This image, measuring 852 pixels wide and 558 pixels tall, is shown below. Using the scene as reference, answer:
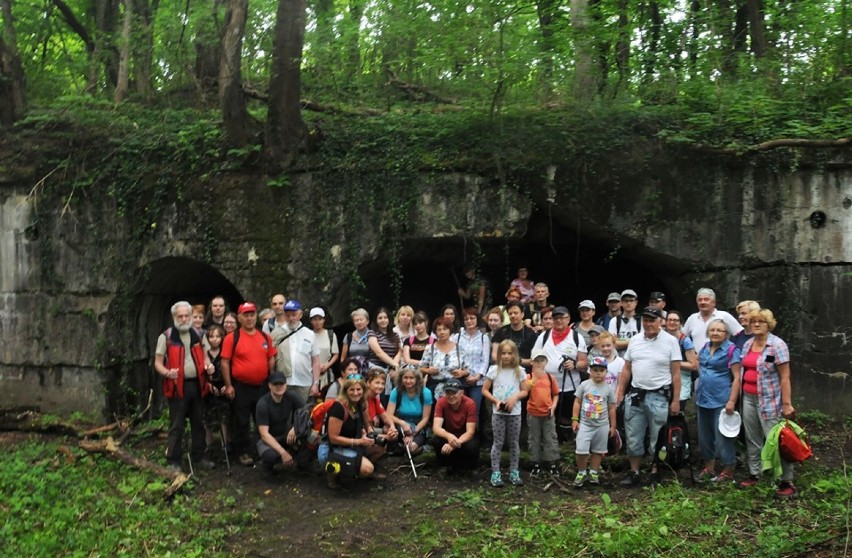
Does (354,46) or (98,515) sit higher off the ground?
(354,46)

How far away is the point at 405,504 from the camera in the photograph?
21.1 feet

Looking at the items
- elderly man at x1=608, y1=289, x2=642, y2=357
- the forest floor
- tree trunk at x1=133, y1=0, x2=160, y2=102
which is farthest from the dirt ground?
tree trunk at x1=133, y1=0, x2=160, y2=102

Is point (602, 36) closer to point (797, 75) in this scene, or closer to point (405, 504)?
point (797, 75)

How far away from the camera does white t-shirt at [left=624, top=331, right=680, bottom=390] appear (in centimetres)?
663

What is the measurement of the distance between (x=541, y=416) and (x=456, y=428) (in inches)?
32.5

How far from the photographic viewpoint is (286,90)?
9383 millimetres

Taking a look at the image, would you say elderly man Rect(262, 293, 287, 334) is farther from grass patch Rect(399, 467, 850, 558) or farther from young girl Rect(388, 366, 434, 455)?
grass patch Rect(399, 467, 850, 558)

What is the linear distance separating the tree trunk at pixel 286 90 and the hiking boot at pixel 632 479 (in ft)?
18.8

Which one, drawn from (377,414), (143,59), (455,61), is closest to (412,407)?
(377,414)

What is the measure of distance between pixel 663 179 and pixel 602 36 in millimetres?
2093

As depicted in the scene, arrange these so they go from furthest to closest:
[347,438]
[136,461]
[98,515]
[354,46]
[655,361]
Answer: [354,46]
[136,461]
[347,438]
[655,361]
[98,515]

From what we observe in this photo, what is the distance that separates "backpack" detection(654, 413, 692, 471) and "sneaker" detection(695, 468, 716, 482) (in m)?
0.14

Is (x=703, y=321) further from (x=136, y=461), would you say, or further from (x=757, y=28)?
(x=757, y=28)

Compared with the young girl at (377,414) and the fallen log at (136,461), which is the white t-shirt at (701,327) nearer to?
the young girl at (377,414)
